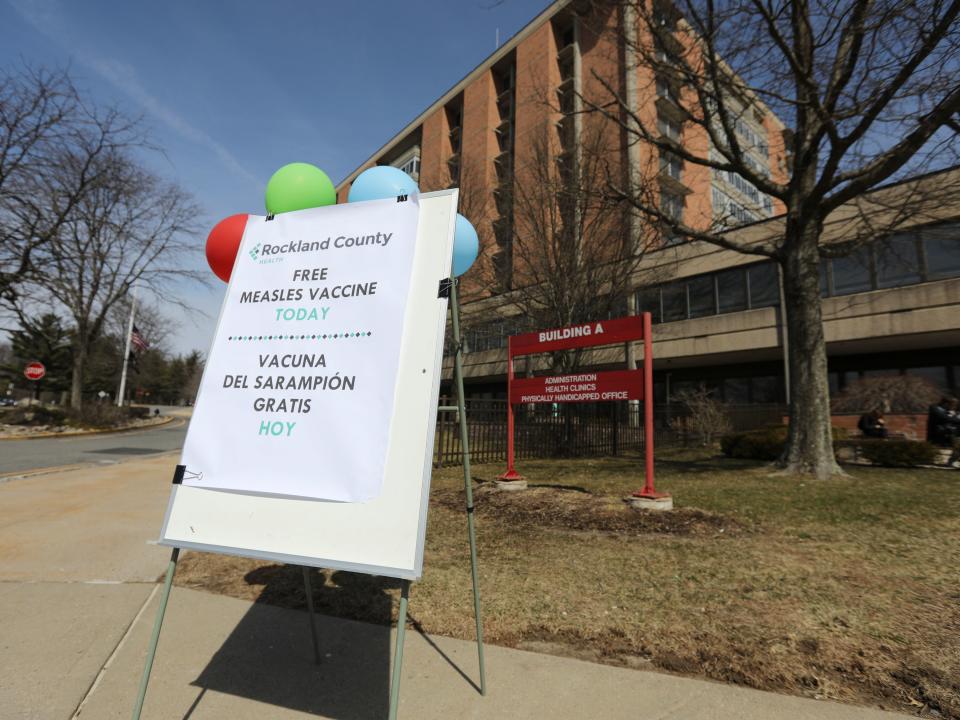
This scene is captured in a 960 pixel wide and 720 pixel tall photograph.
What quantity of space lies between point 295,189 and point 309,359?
1.43 meters

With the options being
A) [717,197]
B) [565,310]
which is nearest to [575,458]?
[565,310]

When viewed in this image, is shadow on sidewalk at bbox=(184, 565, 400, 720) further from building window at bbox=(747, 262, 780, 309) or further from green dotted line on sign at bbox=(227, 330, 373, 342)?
building window at bbox=(747, 262, 780, 309)

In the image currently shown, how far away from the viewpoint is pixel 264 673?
258 cm

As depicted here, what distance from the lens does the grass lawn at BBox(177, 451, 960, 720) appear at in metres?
2.53

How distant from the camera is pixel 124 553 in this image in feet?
15.5

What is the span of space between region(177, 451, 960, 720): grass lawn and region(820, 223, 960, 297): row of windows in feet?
52.0

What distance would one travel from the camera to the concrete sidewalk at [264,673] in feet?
7.32

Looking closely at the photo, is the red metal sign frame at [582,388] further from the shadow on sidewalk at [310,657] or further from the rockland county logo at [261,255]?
the rockland county logo at [261,255]

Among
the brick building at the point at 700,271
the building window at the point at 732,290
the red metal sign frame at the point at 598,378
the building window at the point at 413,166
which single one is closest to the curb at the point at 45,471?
the red metal sign frame at the point at 598,378

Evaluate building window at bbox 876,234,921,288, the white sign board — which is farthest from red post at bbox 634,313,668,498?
building window at bbox 876,234,921,288

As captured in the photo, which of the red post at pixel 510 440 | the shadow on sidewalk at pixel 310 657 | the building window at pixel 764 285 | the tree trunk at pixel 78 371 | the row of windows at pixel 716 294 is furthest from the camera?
the tree trunk at pixel 78 371

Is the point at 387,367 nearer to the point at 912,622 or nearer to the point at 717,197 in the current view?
the point at 912,622

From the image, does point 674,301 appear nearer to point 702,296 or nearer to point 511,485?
point 702,296

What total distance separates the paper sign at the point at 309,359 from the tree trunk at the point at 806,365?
8966 mm
